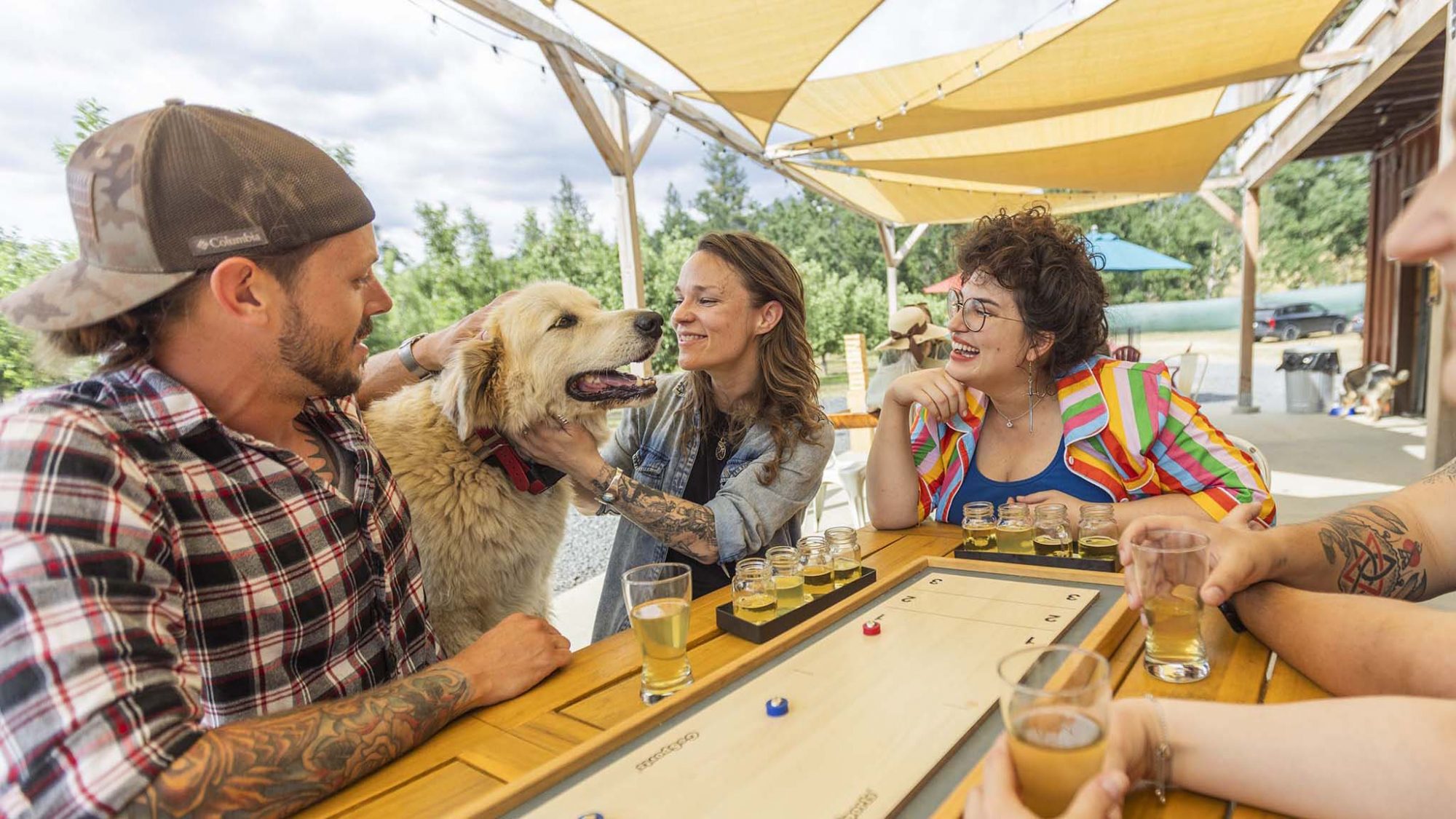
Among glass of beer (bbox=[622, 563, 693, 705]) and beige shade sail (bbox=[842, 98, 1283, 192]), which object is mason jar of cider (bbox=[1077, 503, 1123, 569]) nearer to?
glass of beer (bbox=[622, 563, 693, 705])

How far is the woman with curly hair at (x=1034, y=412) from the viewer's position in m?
2.12

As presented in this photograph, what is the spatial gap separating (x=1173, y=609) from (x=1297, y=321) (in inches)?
920

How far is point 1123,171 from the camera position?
9.05m

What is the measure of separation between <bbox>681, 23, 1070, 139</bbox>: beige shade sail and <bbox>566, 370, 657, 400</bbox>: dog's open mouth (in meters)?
4.32

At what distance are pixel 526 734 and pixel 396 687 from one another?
0.22 metres

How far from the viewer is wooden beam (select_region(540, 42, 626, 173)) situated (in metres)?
4.79

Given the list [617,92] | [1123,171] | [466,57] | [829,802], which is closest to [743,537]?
[829,802]

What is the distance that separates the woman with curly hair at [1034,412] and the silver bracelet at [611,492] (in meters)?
0.82

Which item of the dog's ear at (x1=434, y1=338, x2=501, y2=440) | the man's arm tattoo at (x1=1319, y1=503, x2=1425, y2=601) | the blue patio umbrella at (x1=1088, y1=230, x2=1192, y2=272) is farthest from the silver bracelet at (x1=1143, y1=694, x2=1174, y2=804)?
the blue patio umbrella at (x1=1088, y1=230, x2=1192, y2=272)

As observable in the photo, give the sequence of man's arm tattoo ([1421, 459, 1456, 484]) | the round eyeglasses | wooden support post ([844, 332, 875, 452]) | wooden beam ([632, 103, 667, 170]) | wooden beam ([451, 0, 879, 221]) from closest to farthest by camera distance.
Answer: man's arm tattoo ([1421, 459, 1456, 484]) < the round eyeglasses < wooden beam ([451, 0, 879, 221]) < wooden beam ([632, 103, 667, 170]) < wooden support post ([844, 332, 875, 452])

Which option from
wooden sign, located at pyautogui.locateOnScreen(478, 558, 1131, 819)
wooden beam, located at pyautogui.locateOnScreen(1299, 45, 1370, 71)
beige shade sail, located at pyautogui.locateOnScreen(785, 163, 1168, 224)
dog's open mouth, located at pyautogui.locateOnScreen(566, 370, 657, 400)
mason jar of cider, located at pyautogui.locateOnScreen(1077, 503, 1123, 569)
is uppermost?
beige shade sail, located at pyautogui.locateOnScreen(785, 163, 1168, 224)

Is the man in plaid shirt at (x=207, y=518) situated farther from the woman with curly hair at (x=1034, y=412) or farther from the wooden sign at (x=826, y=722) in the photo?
the woman with curly hair at (x=1034, y=412)

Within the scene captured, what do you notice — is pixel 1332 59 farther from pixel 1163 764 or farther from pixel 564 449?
pixel 1163 764

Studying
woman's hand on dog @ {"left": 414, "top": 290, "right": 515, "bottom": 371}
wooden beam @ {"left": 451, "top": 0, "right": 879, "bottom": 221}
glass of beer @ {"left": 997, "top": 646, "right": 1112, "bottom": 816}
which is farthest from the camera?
wooden beam @ {"left": 451, "top": 0, "right": 879, "bottom": 221}
